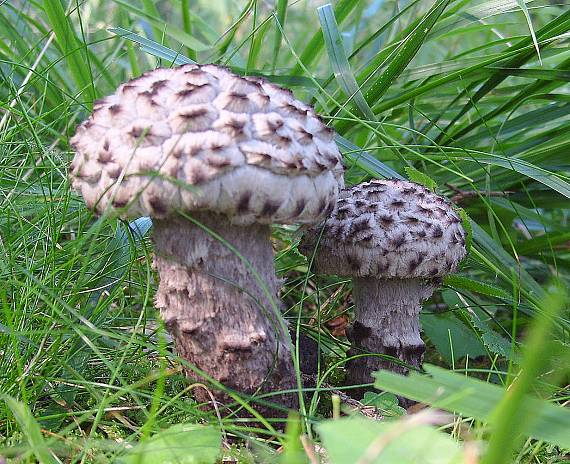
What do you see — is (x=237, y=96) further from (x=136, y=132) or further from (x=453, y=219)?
(x=453, y=219)

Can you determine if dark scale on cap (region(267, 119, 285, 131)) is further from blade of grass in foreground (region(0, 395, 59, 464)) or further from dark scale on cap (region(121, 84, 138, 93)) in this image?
blade of grass in foreground (region(0, 395, 59, 464))

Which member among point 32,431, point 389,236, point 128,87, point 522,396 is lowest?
point 32,431

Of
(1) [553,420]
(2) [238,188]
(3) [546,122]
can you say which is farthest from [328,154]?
(3) [546,122]

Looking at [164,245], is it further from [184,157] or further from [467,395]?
[467,395]

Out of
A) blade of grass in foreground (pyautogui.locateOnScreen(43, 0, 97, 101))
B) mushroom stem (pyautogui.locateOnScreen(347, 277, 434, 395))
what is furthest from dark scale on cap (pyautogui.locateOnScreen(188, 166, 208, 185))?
blade of grass in foreground (pyautogui.locateOnScreen(43, 0, 97, 101))

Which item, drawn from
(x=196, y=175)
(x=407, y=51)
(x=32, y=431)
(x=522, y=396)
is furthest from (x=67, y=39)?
(x=522, y=396)

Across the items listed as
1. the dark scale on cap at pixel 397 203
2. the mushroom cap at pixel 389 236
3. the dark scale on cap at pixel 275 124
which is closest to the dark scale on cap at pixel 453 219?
the mushroom cap at pixel 389 236
